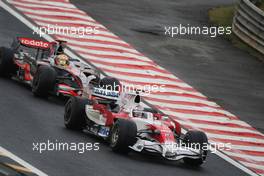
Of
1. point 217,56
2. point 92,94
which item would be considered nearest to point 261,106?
point 217,56

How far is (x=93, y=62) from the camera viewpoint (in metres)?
27.3

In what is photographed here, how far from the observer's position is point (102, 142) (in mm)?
19703

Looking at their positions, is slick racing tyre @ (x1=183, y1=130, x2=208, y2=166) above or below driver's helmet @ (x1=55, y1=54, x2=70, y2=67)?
below

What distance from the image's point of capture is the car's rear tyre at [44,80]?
71.3ft

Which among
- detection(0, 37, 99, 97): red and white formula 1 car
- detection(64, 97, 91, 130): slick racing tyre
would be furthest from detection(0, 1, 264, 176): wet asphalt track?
detection(0, 37, 99, 97): red and white formula 1 car

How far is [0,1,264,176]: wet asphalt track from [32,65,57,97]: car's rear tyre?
24 cm

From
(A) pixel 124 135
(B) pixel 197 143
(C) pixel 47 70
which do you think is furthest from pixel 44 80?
(B) pixel 197 143

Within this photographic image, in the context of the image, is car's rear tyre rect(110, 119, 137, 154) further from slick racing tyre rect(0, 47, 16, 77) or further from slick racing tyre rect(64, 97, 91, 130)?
slick racing tyre rect(0, 47, 16, 77)

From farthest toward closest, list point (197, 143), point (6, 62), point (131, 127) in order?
1. point (6, 62)
2. point (197, 143)
3. point (131, 127)

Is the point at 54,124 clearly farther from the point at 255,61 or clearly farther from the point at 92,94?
the point at 255,61

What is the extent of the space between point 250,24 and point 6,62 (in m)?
11.4

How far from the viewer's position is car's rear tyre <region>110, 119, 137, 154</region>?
59.9 ft

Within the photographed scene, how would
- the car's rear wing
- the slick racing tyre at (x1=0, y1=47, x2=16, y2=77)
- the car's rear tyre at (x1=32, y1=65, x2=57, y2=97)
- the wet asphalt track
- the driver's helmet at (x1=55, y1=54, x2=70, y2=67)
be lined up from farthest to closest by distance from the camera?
the car's rear wing < the slick racing tyre at (x1=0, y1=47, x2=16, y2=77) < the driver's helmet at (x1=55, y1=54, x2=70, y2=67) < the car's rear tyre at (x1=32, y1=65, x2=57, y2=97) < the wet asphalt track

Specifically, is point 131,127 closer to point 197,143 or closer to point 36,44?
point 197,143
